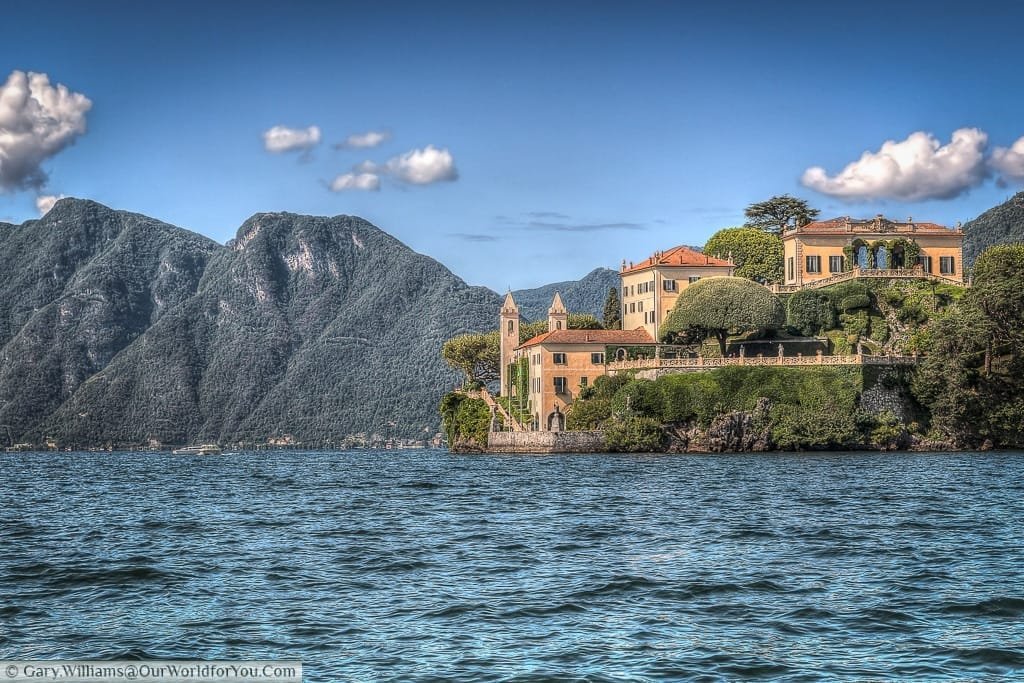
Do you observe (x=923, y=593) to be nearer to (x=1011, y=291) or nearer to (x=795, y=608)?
(x=795, y=608)

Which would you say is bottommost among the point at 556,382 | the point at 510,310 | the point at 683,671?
the point at 683,671

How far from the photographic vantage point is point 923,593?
28625mm

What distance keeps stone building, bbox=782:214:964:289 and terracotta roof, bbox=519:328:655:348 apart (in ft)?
52.0

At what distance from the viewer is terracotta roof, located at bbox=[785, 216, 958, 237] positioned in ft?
374

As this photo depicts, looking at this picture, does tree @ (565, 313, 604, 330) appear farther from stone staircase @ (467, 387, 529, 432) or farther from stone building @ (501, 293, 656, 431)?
stone building @ (501, 293, 656, 431)

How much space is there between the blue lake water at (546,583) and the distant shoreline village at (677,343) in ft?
152

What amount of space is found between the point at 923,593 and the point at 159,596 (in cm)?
1770

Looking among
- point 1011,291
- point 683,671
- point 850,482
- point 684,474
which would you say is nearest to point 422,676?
point 683,671

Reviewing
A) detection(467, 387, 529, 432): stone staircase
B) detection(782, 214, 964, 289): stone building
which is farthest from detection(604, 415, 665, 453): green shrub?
detection(782, 214, 964, 289): stone building

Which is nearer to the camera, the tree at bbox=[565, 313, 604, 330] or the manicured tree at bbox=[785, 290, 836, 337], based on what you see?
the manicured tree at bbox=[785, 290, 836, 337]

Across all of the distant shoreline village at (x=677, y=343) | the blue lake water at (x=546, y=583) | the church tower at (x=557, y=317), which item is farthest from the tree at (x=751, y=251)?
the blue lake water at (x=546, y=583)

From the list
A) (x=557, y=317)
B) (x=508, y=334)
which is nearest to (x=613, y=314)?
(x=557, y=317)

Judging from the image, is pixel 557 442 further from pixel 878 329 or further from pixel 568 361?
pixel 878 329

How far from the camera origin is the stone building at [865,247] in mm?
113000
